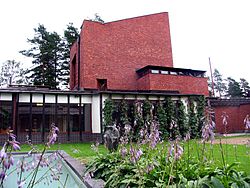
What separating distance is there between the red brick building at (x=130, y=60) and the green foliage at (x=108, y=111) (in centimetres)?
432

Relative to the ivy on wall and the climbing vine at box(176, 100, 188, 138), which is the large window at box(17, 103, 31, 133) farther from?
the climbing vine at box(176, 100, 188, 138)

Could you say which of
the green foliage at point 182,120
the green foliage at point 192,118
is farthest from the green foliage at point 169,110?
the green foliage at point 192,118

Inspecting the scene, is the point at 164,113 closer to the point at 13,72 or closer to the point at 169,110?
the point at 169,110

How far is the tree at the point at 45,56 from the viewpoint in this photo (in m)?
31.2

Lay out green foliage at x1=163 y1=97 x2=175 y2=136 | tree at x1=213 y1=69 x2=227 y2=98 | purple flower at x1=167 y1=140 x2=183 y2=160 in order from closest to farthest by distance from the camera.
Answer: purple flower at x1=167 y1=140 x2=183 y2=160 < green foliage at x1=163 y1=97 x2=175 y2=136 < tree at x1=213 y1=69 x2=227 y2=98

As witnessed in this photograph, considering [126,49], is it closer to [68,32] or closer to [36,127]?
[36,127]

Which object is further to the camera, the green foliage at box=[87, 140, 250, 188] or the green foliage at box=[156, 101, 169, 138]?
the green foliage at box=[156, 101, 169, 138]

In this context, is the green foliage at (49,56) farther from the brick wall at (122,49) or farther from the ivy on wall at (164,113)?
the ivy on wall at (164,113)

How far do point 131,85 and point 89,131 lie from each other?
6.81 metres

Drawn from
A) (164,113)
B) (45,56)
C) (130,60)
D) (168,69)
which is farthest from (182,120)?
(45,56)

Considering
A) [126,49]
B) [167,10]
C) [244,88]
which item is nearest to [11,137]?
[126,49]

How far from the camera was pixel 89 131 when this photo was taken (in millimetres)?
14570

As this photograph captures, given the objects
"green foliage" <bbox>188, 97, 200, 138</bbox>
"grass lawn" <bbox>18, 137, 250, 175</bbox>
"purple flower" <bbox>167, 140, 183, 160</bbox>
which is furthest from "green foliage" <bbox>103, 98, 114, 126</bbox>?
"purple flower" <bbox>167, 140, 183, 160</bbox>

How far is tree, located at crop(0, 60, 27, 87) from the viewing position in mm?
32281
